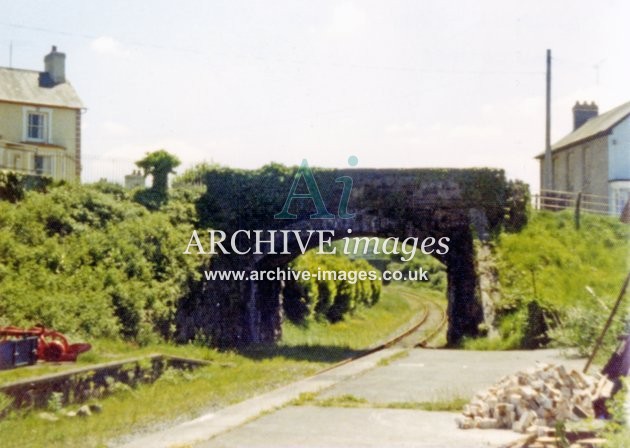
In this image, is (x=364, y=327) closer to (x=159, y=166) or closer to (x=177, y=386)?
(x=159, y=166)

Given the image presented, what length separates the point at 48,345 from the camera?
1241cm

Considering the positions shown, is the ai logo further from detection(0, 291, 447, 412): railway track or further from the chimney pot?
the chimney pot

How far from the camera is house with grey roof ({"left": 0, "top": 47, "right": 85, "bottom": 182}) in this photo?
31.0 m

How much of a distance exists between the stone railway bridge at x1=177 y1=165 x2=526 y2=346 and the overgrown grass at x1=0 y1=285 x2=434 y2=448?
2.61 m

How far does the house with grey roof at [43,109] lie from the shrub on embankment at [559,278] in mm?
16640

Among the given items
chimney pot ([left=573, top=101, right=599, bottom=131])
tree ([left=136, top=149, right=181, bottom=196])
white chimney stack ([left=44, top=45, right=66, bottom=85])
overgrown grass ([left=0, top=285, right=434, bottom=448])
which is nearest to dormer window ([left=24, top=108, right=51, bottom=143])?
white chimney stack ([left=44, top=45, right=66, bottom=85])

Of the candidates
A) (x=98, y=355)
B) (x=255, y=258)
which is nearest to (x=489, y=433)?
(x=98, y=355)

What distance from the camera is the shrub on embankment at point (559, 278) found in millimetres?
16109

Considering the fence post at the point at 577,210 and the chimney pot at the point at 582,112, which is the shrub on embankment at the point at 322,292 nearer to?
the fence post at the point at 577,210

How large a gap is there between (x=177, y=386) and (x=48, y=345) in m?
2.68

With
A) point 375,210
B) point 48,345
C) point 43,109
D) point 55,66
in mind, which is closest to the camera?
point 48,345

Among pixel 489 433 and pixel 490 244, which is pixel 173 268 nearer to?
pixel 490 244

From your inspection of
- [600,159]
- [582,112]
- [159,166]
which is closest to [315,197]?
[159,166]

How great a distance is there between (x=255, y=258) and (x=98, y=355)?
10.2 metres
